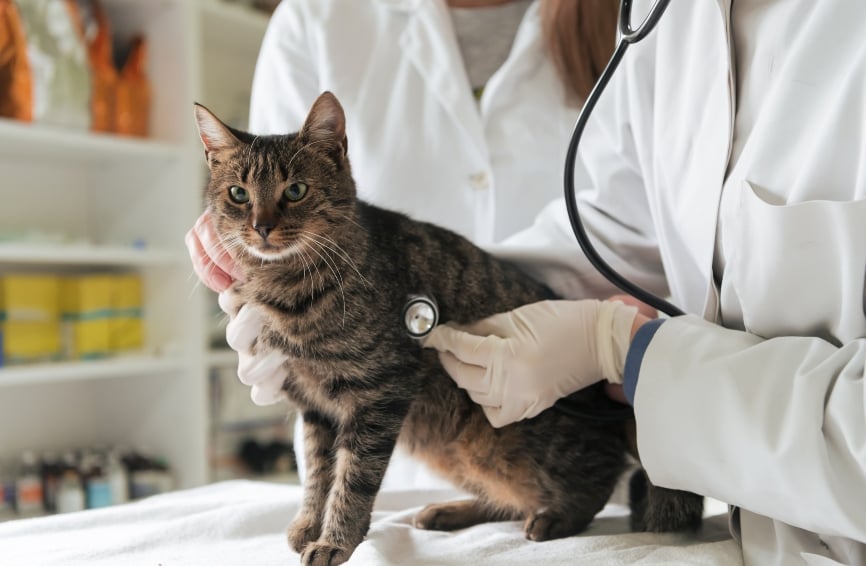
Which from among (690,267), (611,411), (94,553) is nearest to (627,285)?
(690,267)

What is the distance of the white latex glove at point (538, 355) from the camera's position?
937mm

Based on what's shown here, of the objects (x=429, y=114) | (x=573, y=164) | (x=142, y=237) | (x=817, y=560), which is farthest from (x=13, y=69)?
(x=817, y=560)

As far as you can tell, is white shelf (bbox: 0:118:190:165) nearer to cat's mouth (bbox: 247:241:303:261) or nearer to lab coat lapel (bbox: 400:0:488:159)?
lab coat lapel (bbox: 400:0:488:159)

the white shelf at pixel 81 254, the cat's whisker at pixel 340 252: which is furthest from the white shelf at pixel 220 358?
the cat's whisker at pixel 340 252

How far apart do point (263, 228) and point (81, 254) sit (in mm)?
1500

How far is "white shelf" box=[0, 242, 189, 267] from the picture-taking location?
Answer: 80.3 inches

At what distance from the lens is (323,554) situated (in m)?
0.83

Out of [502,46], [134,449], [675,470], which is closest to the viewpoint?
[675,470]

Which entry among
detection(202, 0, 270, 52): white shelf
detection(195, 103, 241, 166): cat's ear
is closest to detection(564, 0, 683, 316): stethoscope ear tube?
detection(195, 103, 241, 166): cat's ear

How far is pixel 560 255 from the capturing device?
3.79ft

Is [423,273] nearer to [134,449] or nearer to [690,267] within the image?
[690,267]

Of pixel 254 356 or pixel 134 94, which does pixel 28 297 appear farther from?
pixel 254 356

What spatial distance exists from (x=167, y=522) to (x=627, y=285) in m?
0.66

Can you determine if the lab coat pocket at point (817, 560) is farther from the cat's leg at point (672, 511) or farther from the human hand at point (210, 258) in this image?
the human hand at point (210, 258)
